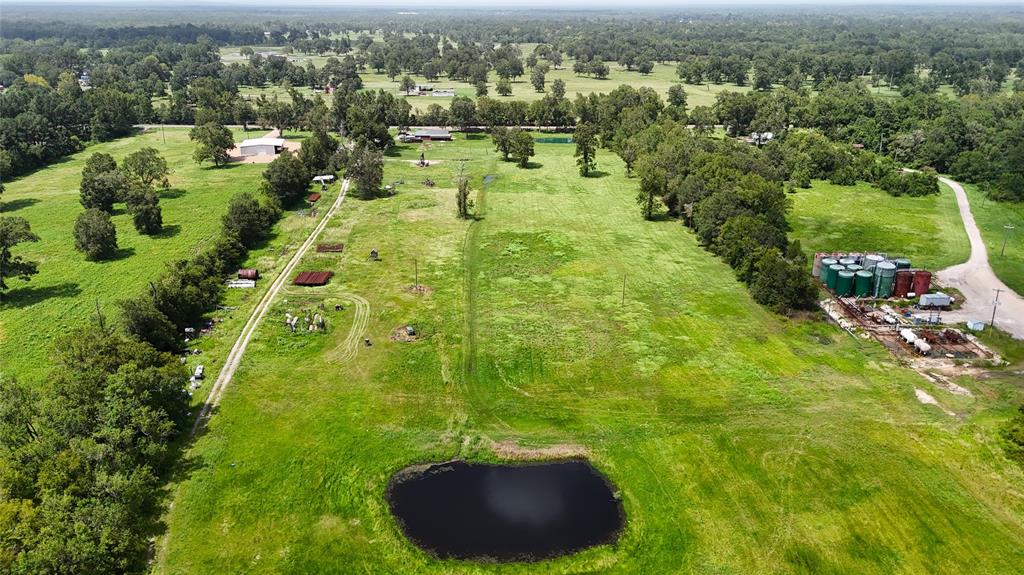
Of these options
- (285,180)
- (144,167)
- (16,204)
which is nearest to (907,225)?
(285,180)

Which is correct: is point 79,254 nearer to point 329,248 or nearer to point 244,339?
point 329,248

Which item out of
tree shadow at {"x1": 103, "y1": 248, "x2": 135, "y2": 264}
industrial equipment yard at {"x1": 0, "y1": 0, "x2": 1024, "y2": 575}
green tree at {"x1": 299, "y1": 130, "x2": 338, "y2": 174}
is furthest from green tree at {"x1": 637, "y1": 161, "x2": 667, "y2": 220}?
tree shadow at {"x1": 103, "y1": 248, "x2": 135, "y2": 264}

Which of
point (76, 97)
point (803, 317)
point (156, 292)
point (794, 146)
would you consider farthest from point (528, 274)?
point (76, 97)

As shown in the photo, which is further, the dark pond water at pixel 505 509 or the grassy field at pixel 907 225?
the grassy field at pixel 907 225

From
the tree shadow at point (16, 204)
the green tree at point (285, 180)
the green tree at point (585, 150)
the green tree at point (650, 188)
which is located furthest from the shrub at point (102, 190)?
the green tree at point (650, 188)

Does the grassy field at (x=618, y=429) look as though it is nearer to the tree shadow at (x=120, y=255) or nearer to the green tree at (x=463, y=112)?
the tree shadow at (x=120, y=255)

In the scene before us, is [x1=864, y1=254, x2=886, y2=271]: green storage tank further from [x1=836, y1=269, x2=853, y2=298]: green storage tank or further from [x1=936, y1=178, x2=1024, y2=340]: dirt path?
[x1=936, y1=178, x2=1024, y2=340]: dirt path
